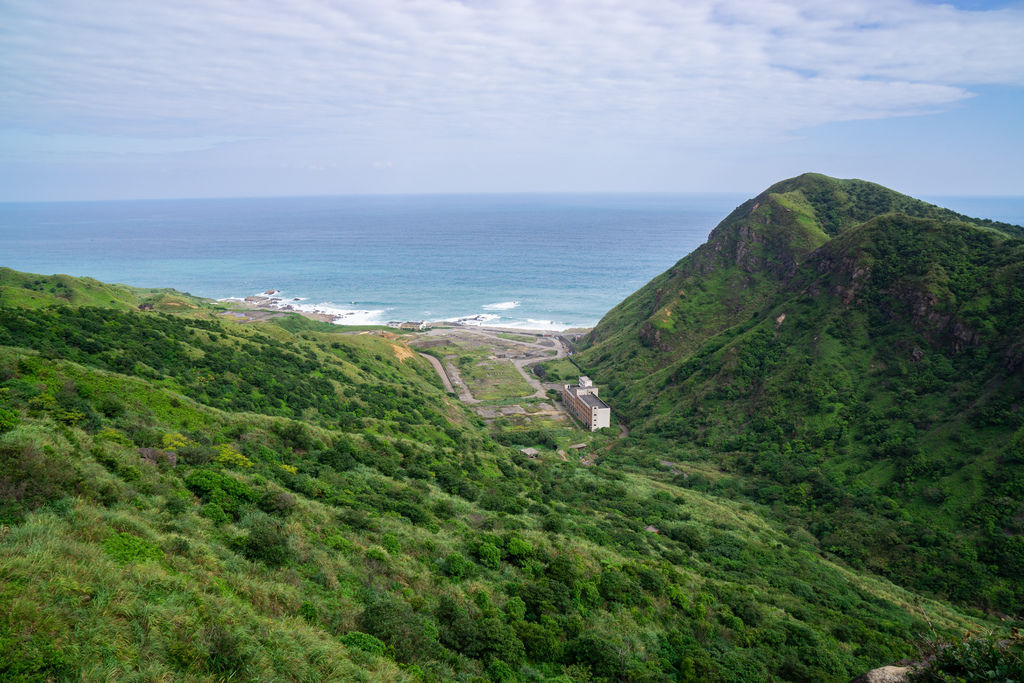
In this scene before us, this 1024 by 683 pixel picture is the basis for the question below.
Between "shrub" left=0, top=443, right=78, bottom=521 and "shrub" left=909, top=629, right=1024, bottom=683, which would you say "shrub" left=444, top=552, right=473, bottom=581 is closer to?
"shrub" left=0, top=443, right=78, bottom=521

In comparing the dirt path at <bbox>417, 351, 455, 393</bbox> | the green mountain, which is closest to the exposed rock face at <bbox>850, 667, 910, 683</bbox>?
the green mountain

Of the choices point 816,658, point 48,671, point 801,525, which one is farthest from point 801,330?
point 48,671

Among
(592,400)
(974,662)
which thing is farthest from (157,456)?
(592,400)

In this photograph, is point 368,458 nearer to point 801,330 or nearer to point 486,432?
point 486,432

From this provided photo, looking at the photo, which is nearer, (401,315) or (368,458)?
(368,458)

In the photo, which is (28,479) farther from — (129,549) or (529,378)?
(529,378)

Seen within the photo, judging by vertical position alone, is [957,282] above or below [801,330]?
above
